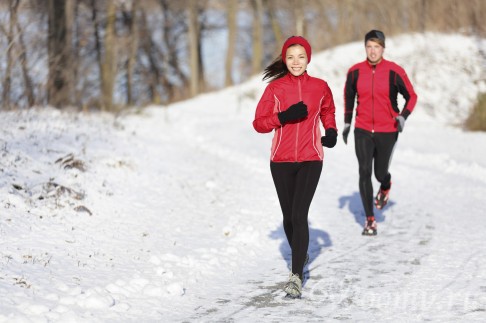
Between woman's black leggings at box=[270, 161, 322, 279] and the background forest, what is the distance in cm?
818

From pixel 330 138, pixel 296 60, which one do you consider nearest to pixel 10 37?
pixel 296 60

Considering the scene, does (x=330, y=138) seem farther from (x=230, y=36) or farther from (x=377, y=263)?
(x=230, y=36)

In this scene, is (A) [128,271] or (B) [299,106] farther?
(A) [128,271]

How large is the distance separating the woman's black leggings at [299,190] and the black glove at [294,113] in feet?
1.44

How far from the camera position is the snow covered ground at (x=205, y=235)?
5566mm

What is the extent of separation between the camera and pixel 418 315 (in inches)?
207

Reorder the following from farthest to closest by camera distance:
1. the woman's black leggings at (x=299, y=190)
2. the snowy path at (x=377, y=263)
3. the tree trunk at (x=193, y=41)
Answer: the tree trunk at (x=193, y=41), the woman's black leggings at (x=299, y=190), the snowy path at (x=377, y=263)

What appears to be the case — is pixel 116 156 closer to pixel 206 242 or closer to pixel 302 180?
pixel 206 242

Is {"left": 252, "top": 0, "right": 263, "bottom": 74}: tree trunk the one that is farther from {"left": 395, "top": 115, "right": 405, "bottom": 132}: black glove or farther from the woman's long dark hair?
the woman's long dark hair

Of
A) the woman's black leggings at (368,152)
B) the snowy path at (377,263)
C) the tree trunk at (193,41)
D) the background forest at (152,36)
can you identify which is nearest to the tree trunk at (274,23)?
the background forest at (152,36)

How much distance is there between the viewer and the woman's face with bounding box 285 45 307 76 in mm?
5914

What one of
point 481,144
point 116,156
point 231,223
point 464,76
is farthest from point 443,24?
point 231,223

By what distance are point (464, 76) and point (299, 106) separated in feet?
72.1

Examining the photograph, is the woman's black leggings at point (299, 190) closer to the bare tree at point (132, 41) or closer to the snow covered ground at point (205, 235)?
the snow covered ground at point (205, 235)
